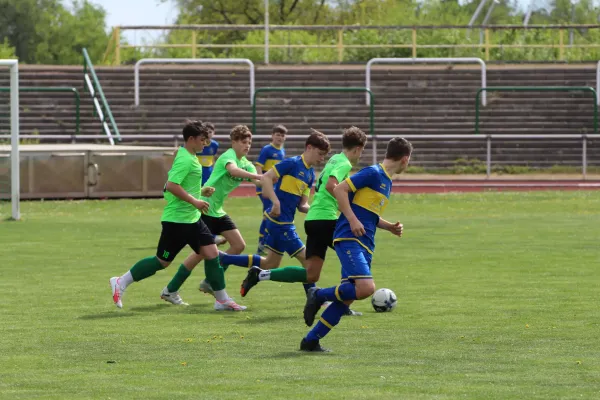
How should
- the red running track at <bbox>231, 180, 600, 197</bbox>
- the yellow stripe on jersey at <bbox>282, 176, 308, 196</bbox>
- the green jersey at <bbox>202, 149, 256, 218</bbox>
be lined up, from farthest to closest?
the red running track at <bbox>231, 180, 600, 197</bbox>
the green jersey at <bbox>202, 149, 256, 218</bbox>
the yellow stripe on jersey at <bbox>282, 176, 308, 196</bbox>

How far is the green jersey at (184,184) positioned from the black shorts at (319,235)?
1.04 m

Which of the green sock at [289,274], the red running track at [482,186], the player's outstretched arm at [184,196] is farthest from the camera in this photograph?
the red running track at [482,186]

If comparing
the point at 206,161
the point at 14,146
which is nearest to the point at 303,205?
the point at 206,161

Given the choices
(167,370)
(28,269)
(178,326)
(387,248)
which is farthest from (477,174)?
(167,370)

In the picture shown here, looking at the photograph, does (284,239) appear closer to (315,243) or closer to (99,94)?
(315,243)

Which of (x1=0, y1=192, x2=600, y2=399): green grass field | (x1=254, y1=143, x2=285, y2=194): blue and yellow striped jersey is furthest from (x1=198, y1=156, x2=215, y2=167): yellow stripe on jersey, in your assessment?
(x1=254, y1=143, x2=285, y2=194): blue and yellow striped jersey

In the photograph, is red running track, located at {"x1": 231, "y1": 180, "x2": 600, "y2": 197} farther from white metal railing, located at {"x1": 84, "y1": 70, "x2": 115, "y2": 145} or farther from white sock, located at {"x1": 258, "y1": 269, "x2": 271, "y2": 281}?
white sock, located at {"x1": 258, "y1": 269, "x2": 271, "y2": 281}

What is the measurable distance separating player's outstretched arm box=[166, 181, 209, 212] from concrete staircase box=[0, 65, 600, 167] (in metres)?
24.3

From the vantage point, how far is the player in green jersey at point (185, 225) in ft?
35.6

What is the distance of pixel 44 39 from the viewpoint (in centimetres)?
7306

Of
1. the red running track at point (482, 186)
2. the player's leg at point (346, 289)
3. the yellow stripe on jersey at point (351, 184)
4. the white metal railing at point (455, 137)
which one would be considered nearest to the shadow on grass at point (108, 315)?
the player's leg at point (346, 289)

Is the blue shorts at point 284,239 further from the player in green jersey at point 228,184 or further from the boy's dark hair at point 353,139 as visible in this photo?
the boy's dark hair at point 353,139

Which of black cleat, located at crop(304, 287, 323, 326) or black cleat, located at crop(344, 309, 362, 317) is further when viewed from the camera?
black cleat, located at crop(344, 309, 362, 317)

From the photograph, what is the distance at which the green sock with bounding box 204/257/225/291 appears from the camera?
1117cm
